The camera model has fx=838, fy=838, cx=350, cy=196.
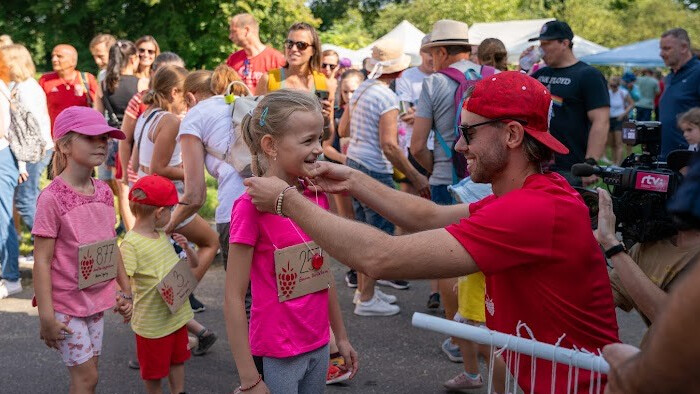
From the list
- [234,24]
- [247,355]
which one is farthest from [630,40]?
[247,355]

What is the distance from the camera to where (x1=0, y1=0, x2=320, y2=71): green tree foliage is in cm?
2933

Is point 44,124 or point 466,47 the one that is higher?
point 466,47

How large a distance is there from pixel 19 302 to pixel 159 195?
121 inches

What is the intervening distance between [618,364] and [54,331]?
302 cm

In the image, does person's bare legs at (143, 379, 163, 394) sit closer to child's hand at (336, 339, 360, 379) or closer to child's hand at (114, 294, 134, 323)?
child's hand at (114, 294, 134, 323)

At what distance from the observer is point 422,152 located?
608cm

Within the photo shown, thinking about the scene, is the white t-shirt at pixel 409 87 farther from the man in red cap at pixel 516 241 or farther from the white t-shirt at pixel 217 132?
the man in red cap at pixel 516 241

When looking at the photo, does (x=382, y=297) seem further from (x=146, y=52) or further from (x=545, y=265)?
(x=545, y=265)

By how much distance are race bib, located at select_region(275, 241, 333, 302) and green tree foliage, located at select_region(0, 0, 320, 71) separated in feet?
85.1

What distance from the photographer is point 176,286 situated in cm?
464

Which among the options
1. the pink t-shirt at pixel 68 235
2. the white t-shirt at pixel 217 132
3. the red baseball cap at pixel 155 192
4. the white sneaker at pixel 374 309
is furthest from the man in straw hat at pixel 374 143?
Answer: the pink t-shirt at pixel 68 235

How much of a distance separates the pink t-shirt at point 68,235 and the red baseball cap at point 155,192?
0.44m

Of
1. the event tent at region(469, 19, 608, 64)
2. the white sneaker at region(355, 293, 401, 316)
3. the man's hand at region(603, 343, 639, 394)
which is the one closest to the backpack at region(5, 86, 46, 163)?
the white sneaker at region(355, 293, 401, 316)

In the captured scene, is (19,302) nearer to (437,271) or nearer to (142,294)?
(142,294)
